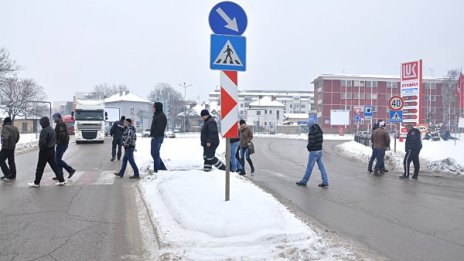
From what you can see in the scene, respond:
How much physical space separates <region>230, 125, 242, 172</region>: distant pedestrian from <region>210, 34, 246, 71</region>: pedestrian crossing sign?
631cm

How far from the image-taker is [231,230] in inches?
215

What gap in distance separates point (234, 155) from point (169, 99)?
96546mm

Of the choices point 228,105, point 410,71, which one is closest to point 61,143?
point 228,105

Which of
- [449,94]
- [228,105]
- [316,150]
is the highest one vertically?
[449,94]

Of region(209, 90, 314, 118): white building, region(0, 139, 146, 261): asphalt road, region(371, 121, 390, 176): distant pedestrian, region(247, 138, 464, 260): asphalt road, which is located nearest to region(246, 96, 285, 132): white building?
region(209, 90, 314, 118): white building

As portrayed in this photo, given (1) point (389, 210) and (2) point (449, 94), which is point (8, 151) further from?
(2) point (449, 94)

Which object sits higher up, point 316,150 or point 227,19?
point 227,19

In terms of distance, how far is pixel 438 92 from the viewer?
317ft

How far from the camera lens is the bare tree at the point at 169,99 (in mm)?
102875

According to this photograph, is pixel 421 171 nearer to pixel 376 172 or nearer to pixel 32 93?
pixel 376 172

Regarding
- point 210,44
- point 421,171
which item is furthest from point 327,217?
point 421,171

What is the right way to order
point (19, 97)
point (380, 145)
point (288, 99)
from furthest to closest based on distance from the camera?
point (288, 99), point (19, 97), point (380, 145)

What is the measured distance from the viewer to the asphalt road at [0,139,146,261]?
531cm

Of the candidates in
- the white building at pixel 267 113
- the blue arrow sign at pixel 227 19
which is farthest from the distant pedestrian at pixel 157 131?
the white building at pixel 267 113
